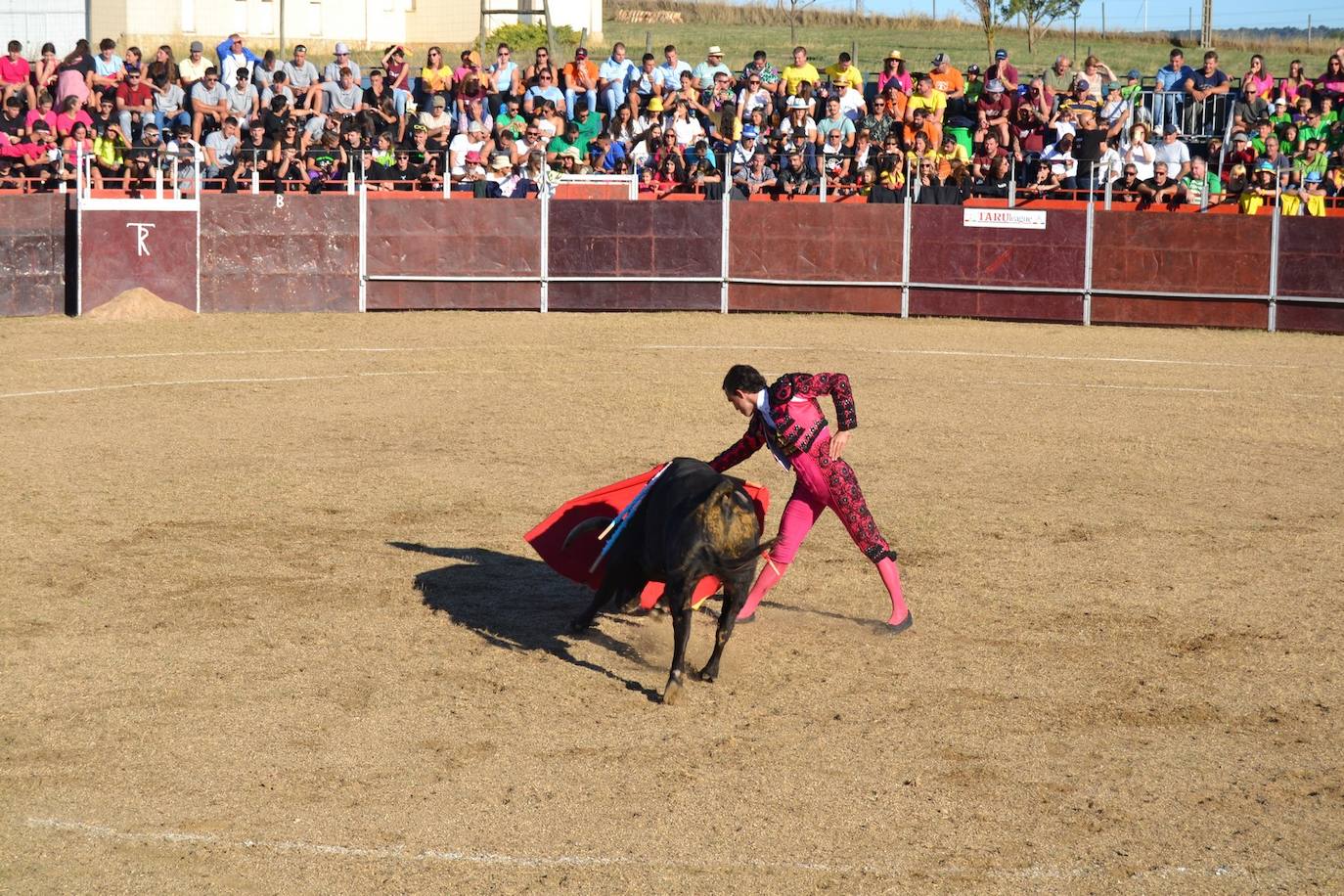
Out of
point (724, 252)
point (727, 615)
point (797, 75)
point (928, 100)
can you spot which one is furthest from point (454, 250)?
point (727, 615)

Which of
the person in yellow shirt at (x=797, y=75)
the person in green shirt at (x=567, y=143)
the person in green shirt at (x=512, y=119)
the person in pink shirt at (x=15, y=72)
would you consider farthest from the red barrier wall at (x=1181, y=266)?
the person in pink shirt at (x=15, y=72)

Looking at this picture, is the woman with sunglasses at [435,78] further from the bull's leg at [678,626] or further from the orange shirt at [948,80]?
the bull's leg at [678,626]

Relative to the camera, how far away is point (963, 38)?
166 ft

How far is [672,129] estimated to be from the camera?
2222 cm

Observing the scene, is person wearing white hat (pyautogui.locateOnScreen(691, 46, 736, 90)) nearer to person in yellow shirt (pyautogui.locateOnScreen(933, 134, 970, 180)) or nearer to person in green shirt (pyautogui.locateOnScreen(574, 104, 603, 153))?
person in green shirt (pyautogui.locateOnScreen(574, 104, 603, 153))

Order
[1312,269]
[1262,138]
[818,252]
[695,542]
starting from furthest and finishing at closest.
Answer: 1. [1262,138]
2. [818,252]
3. [1312,269]
4. [695,542]

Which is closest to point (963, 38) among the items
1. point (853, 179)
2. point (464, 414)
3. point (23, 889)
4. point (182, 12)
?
point (182, 12)

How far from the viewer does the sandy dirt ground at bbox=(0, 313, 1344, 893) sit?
17.0 feet

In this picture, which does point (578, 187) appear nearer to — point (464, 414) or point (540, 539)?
point (464, 414)

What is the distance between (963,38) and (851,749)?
1865 inches

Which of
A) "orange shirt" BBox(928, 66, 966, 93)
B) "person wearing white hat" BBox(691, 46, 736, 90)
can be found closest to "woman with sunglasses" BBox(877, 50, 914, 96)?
"orange shirt" BBox(928, 66, 966, 93)

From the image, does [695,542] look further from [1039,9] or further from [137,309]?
[1039,9]

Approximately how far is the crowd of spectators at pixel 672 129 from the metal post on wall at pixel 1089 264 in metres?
0.68

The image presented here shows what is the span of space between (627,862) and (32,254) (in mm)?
16222
